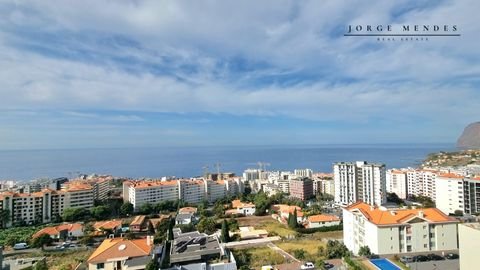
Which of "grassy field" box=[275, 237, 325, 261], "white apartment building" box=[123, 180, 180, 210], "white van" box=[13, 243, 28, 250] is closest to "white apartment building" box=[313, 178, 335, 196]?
"white apartment building" box=[123, 180, 180, 210]

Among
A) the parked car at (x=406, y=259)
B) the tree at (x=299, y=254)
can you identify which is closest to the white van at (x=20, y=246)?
the tree at (x=299, y=254)

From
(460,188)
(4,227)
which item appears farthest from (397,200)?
(4,227)

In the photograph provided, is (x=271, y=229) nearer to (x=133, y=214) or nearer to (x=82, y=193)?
(x=133, y=214)

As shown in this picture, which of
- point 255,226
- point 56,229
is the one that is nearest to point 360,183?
point 255,226

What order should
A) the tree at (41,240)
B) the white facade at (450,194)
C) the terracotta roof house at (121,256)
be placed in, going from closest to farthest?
the terracotta roof house at (121,256) → the tree at (41,240) → the white facade at (450,194)

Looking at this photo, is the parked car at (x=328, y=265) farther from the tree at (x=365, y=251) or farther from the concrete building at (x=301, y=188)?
the concrete building at (x=301, y=188)

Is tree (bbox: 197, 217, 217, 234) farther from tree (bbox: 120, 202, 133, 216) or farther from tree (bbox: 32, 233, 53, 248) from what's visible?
tree (bbox: 120, 202, 133, 216)

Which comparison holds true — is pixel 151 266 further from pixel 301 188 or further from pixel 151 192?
pixel 301 188
